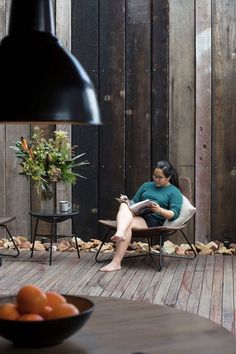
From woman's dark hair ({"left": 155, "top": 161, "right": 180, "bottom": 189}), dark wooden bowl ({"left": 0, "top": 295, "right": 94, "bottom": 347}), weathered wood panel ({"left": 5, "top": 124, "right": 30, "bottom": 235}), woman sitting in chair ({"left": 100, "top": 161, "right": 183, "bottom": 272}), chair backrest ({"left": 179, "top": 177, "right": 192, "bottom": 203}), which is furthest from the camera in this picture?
weathered wood panel ({"left": 5, "top": 124, "right": 30, "bottom": 235})

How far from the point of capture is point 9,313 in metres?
1.67

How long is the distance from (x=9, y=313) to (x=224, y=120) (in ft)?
14.1

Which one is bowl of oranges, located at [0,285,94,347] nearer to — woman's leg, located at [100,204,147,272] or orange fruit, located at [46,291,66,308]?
orange fruit, located at [46,291,66,308]

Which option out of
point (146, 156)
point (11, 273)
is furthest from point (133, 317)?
point (146, 156)

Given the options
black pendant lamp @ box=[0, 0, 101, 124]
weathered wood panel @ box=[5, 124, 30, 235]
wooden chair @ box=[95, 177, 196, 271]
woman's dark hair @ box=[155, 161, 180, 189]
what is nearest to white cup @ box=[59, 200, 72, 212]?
wooden chair @ box=[95, 177, 196, 271]

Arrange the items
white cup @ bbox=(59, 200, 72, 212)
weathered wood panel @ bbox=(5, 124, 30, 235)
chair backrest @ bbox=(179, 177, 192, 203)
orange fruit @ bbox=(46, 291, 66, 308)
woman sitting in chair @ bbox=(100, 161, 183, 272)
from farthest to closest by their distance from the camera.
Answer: weathered wood panel @ bbox=(5, 124, 30, 235), chair backrest @ bbox=(179, 177, 192, 203), white cup @ bbox=(59, 200, 72, 212), woman sitting in chair @ bbox=(100, 161, 183, 272), orange fruit @ bbox=(46, 291, 66, 308)

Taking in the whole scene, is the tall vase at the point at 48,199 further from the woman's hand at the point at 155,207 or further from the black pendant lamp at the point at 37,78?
the black pendant lamp at the point at 37,78

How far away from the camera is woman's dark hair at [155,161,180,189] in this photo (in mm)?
5250

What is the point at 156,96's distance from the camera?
5.75 m

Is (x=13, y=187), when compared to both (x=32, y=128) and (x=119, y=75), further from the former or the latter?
(x=119, y=75)

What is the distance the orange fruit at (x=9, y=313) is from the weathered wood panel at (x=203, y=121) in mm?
Result: 4162

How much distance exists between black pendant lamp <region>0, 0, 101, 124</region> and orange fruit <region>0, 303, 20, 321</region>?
0.55 meters

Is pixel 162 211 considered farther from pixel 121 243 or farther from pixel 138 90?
pixel 138 90

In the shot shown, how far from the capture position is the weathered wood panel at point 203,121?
5.64m
